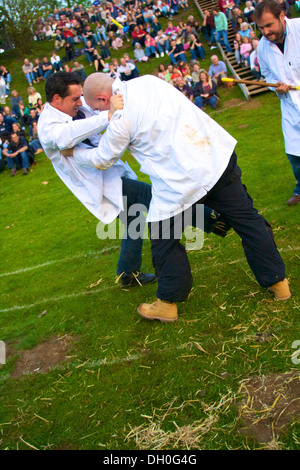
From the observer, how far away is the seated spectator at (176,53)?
72.9 feet

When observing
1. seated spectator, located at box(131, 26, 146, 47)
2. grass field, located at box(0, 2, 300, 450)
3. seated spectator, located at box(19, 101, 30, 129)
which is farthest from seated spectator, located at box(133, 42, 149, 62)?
grass field, located at box(0, 2, 300, 450)

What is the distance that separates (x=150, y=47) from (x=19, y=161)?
39.5 feet

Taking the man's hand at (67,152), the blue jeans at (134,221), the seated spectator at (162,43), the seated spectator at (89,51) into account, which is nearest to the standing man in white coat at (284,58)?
the blue jeans at (134,221)

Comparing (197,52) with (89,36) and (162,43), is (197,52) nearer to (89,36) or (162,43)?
(162,43)

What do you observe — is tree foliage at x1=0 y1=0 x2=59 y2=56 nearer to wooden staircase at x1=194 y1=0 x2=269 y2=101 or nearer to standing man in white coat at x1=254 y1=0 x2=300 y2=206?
wooden staircase at x1=194 y1=0 x2=269 y2=101

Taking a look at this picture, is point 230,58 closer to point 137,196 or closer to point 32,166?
point 32,166

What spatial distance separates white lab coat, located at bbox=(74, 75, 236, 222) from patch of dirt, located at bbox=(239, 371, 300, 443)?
1587 mm

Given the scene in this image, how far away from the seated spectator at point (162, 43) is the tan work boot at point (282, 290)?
22653 mm

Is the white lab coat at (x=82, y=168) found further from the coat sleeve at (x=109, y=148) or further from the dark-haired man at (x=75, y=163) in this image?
the coat sleeve at (x=109, y=148)

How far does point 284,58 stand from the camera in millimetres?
5578

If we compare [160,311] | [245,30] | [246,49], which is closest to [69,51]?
[245,30]
